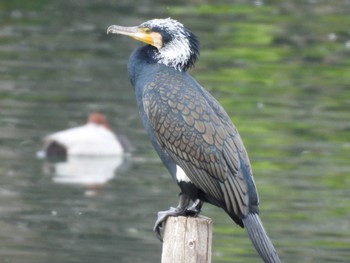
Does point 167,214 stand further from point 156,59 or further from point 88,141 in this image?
point 88,141

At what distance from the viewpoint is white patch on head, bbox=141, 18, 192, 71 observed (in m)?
7.09

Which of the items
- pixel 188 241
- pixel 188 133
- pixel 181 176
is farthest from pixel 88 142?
pixel 188 241

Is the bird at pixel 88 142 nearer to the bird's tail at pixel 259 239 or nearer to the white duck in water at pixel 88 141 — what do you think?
the white duck in water at pixel 88 141

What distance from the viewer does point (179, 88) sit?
6926 millimetres

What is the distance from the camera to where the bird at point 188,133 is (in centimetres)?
666

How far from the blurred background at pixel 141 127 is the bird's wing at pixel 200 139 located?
144 inches

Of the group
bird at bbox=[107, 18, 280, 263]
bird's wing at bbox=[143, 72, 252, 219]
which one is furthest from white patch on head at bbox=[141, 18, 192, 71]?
bird's wing at bbox=[143, 72, 252, 219]

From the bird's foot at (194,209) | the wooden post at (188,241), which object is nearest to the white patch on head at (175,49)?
the bird's foot at (194,209)

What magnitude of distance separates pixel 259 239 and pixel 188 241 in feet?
1.33

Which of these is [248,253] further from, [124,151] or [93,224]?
[124,151]

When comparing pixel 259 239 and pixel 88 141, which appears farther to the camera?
pixel 88 141

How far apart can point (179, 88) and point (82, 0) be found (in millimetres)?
15238

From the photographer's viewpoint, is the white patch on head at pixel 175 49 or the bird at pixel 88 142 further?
the bird at pixel 88 142

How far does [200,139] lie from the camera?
22.2 ft
